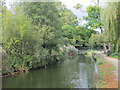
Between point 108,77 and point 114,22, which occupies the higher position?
point 114,22

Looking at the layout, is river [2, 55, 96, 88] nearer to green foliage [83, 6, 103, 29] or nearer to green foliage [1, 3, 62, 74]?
green foliage [1, 3, 62, 74]

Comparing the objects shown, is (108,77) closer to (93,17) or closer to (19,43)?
(19,43)

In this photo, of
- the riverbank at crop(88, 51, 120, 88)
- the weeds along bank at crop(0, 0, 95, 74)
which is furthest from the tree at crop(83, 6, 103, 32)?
the riverbank at crop(88, 51, 120, 88)

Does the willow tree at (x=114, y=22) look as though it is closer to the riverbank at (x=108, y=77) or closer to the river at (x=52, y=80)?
the riverbank at (x=108, y=77)

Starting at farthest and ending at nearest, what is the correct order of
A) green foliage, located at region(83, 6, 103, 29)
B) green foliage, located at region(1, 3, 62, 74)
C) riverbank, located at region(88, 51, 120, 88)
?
1. green foliage, located at region(83, 6, 103, 29)
2. green foliage, located at region(1, 3, 62, 74)
3. riverbank, located at region(88, 51, 120, 88)

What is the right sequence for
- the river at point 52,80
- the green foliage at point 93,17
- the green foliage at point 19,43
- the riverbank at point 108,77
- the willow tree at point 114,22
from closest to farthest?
the riverbank at point 108,77, the willow tree at point 114,22, the river at point 52,80, the green foliage at point 19,43, the green foliage at point 93,17

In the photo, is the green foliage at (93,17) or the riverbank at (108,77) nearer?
the riverbank at (108,77)

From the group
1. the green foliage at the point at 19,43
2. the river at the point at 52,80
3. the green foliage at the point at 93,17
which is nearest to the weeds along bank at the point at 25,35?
the green foliage at the point at 19,43

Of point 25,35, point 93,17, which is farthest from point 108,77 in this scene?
point 93,17

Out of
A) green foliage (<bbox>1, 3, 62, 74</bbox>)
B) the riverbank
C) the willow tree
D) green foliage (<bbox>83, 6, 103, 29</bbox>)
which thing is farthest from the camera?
green foliage (<bbox>83, 6, 103, 29</bbox>)

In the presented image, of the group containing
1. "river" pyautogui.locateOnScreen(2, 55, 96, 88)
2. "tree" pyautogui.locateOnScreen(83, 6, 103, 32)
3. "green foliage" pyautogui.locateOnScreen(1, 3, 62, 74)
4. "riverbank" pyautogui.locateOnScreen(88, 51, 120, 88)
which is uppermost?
"tree" pyautogui.locateOnScreen(83, 6, 103, 32)

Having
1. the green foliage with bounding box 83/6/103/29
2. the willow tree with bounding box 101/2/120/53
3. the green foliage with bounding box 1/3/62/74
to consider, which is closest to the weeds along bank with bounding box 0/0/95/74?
the green foliage with bounding box 1/3/62/74

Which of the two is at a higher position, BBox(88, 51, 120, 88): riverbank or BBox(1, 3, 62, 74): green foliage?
BBox(1, 3, 62, 74): green foliage

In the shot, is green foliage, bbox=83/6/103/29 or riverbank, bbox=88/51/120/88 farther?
green foliage, bbox=83/6/103/29
